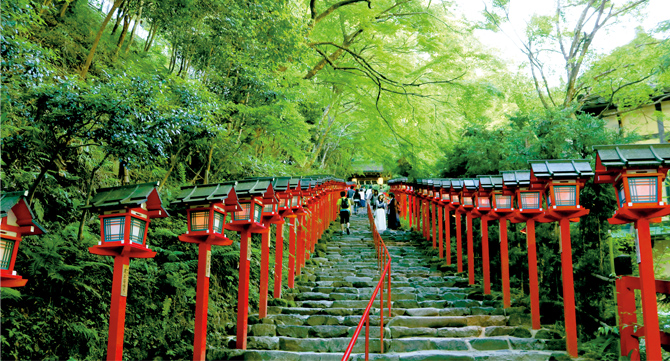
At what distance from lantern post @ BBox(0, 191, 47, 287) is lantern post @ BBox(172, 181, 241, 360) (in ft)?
7.14

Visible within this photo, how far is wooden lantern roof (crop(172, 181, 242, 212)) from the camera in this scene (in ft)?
19.7

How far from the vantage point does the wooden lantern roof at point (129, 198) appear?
15.5ft

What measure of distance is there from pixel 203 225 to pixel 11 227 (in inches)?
96.8

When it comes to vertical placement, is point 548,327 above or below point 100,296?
below

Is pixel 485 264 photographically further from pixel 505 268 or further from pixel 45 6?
pixel 45 6

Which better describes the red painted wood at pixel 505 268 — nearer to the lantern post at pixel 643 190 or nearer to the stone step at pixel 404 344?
the stone step at pixel 404 344

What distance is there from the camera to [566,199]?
713 centimetres

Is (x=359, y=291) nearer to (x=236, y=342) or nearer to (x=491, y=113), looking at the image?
(x=236, y=342)

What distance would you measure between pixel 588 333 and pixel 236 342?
6.76 m

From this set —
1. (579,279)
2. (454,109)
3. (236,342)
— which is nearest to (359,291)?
(236,342)

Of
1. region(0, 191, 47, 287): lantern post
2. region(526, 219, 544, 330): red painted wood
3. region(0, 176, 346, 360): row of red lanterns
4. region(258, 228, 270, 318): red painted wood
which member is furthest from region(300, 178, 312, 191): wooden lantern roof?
region(0, 191, 47, 287): lantern post

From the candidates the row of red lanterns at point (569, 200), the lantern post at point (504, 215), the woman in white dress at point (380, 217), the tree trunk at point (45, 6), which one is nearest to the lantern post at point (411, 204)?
the woman in white dress at point (380, 217)

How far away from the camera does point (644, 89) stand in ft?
44.8

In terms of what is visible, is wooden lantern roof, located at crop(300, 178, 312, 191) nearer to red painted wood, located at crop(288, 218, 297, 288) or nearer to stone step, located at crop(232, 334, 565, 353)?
red painted wood, located at crop(288, 218, 297, 288)
